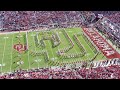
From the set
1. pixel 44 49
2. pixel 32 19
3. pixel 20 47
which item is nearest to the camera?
pixel 44 49

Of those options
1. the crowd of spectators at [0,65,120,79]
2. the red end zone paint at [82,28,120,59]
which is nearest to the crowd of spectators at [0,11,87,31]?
the red end zone paint at [82,28,120,59]

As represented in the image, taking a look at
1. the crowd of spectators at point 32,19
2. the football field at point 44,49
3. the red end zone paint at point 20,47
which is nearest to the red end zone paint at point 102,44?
the football field at point 44,49

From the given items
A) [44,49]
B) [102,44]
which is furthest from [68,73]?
[102,44]

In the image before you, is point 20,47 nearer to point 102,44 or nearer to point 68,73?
point 68,73

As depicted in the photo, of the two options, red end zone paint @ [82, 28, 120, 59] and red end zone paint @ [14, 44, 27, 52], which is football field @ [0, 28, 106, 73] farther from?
red end zone paint @ [82, 28, 120, 59]
